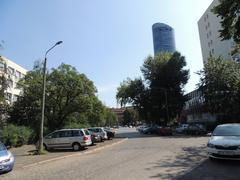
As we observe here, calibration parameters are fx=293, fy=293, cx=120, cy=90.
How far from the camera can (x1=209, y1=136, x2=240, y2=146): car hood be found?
11.9m

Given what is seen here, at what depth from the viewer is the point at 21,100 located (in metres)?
37.9

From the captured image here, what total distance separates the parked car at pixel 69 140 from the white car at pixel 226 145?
444 inches

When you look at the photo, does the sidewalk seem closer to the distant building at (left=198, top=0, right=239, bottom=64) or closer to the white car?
the white car

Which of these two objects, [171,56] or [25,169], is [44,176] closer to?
[25,169]

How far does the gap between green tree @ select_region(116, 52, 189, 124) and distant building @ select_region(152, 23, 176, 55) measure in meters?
75.0

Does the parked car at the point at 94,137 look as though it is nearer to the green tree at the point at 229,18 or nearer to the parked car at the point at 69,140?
the parked car at the point at 69,140

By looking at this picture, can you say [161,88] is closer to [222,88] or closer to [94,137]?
[222,88]

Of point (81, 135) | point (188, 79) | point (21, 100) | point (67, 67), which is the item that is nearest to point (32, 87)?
point (21, 100)

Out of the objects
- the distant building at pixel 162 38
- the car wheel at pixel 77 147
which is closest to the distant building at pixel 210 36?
the distant building at pixel 162 38

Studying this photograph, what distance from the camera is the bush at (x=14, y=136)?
2508 cm

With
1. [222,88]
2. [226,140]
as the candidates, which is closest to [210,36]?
[222,88]

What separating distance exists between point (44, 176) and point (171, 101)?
141 feet

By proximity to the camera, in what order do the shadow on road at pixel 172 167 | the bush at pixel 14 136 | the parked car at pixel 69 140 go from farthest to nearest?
the bush at pixel 14 136 < the parked car at pixel 69 140 < the shadow on road at pixel 172 167

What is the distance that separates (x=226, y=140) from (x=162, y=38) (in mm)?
122218
